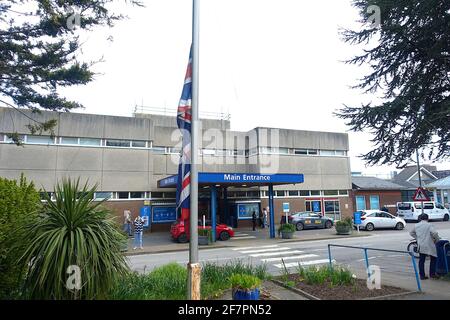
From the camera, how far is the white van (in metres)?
32.9

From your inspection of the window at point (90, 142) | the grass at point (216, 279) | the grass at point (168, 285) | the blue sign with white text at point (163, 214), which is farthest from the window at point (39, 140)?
the grass at point (216, 279)

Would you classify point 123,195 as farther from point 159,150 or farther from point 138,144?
point 159,150

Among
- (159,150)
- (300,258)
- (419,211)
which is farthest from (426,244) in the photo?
(419,211)

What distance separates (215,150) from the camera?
102 ft

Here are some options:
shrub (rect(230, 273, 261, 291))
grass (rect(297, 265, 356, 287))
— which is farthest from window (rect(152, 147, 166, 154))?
shrub (rect(230, 273, 261, 291))

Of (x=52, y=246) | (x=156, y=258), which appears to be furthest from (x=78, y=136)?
(x=52, y=246)

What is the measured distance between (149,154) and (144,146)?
805 mm

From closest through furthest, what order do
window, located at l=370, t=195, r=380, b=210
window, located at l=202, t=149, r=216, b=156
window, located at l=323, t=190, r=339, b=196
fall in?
1. window, located at l=202, t=149, r=216, b=156
2. window, located at l=323, t=190, r=339, b=196
3. window, located at l=370, t=195, r=380, b=210

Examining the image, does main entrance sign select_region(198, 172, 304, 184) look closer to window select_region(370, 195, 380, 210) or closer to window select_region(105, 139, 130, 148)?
window select_region(105, 139, 130, 148)

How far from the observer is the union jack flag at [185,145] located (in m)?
5.38

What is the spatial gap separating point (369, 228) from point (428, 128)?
18230 mm

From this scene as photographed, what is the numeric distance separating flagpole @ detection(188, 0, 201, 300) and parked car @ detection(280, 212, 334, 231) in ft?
76.9

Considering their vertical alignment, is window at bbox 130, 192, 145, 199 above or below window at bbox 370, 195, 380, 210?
above
